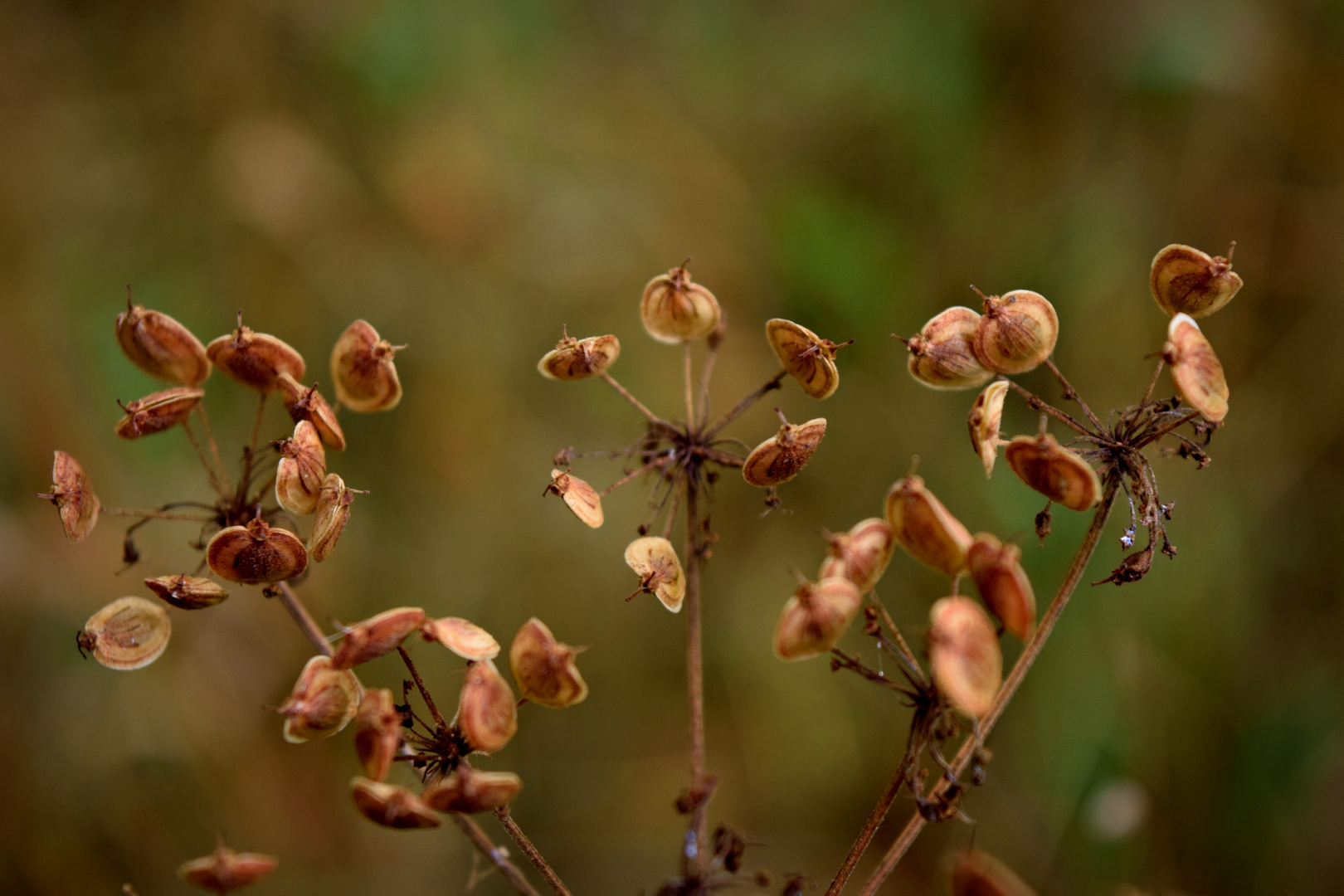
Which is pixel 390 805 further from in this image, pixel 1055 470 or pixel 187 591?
pixel 1055 470

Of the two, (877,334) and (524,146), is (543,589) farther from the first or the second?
(524,146)

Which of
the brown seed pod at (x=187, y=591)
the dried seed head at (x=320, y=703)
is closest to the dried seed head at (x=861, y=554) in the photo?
the dried seed head at (x=320, y=703)

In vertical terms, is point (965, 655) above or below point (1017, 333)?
below

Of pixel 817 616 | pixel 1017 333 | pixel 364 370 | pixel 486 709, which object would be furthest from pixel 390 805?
pixel 1017 333

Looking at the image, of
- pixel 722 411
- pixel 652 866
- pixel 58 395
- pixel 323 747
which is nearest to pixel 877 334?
pixel 722 411

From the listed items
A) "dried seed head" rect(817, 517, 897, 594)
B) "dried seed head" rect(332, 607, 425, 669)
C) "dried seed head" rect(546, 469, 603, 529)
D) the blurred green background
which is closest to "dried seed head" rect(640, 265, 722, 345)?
"dried seed head" rect(546, 469, 603, 529)

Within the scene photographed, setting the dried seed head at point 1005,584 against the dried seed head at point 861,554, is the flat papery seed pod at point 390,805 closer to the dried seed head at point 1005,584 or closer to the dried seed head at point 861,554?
the dried seed head at point 861,554
